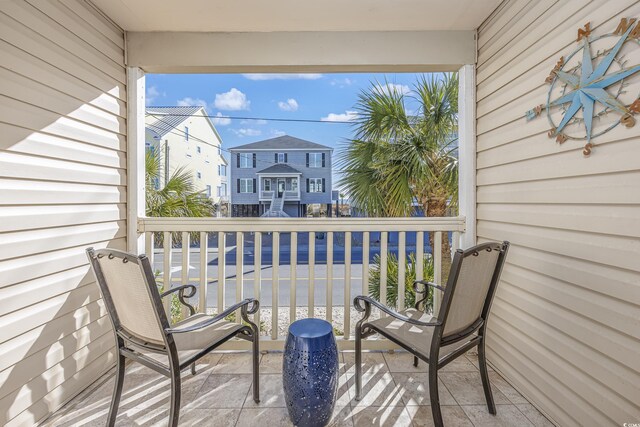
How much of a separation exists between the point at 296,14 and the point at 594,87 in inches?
68.7

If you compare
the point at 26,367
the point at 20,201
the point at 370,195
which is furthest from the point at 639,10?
the point at 26,367

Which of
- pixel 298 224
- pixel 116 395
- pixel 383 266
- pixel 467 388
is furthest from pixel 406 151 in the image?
pixel 116 395

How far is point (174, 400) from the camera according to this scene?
128 centimetres

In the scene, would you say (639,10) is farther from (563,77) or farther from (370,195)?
(370,195)

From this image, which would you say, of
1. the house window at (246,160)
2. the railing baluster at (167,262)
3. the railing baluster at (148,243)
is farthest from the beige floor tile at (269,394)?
the house window at (246,160)

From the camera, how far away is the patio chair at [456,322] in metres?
1.31

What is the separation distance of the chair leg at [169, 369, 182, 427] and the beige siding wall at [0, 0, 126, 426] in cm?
81

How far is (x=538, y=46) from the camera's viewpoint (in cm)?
156

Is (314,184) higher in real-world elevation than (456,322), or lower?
higher

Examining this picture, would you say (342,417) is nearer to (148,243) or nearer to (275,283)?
(275,283)

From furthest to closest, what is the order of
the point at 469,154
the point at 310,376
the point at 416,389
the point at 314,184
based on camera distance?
the point at 314,184
the point at 469,154
the point at 416,389
the point at 310,376

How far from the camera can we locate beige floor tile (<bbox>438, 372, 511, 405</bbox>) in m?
1.65

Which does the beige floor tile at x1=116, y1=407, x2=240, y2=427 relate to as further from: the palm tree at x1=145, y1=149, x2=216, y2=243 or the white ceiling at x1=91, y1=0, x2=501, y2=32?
the white ceiling at x1=91, y1=0, x2=501, y2=32

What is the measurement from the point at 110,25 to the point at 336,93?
3575 millimetres
